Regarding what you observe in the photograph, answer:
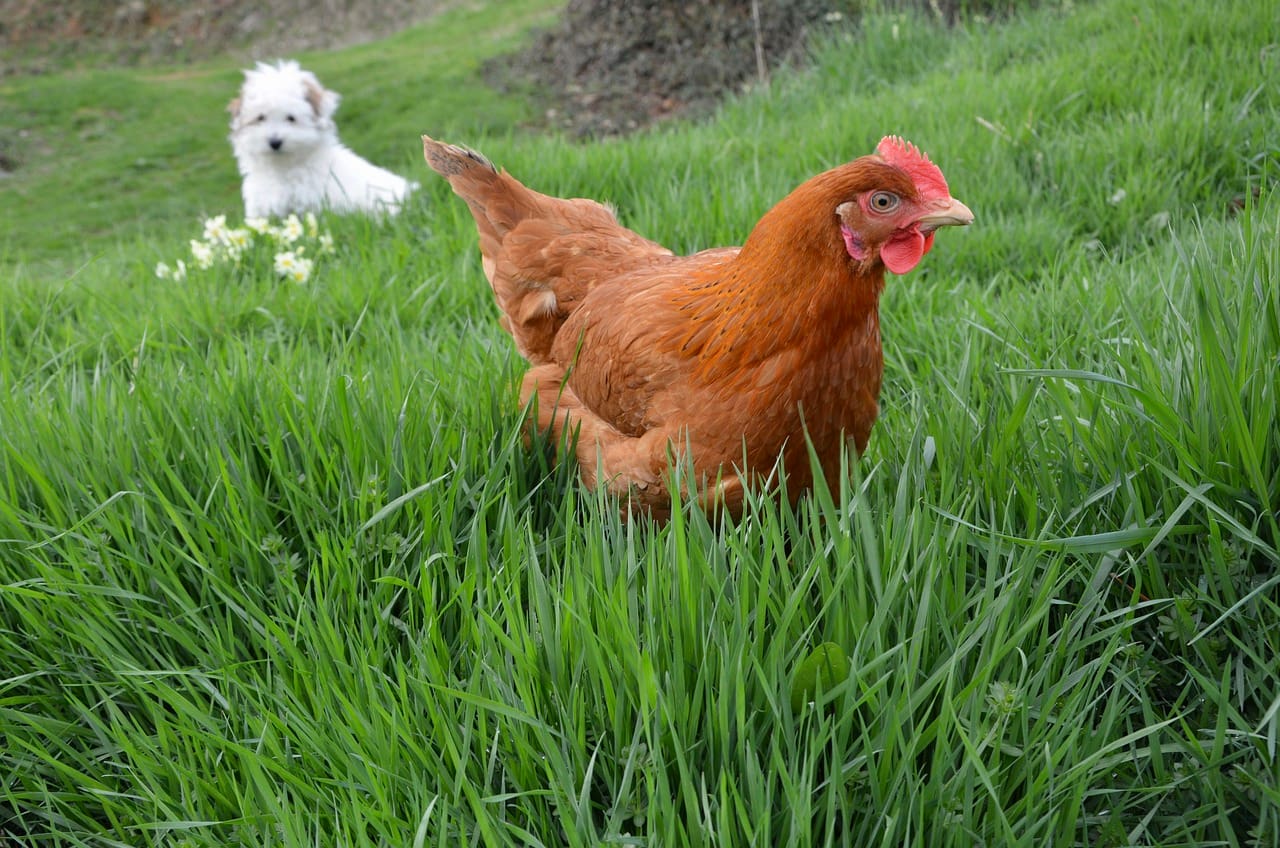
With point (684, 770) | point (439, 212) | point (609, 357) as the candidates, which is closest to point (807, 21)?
point (439, 212)

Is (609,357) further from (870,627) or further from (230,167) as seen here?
(230,167)

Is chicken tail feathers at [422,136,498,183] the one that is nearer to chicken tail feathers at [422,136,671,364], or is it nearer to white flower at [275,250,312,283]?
chicken tail feathers at [422,136,671,364]

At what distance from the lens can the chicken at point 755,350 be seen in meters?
2.01

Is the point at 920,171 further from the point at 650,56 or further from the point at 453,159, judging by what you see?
the point at 650,56

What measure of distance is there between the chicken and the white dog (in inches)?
150

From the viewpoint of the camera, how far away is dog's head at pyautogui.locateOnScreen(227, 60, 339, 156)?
19.3 ft

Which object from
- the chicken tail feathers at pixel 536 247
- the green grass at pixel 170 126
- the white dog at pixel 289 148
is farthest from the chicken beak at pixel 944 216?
the white dog at pixel 289 148

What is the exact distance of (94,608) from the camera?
1997 millimetres

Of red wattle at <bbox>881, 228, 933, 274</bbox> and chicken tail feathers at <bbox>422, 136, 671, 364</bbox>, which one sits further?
chicken tail feathers at <bbox>422, 136, 671, 364</bbox>

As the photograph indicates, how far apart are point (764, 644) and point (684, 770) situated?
34 cm

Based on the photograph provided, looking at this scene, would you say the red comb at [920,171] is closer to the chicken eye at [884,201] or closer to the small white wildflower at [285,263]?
the chicken eye at [884,201]

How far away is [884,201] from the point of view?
1995 mm

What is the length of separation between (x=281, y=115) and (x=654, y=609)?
5.34 metres

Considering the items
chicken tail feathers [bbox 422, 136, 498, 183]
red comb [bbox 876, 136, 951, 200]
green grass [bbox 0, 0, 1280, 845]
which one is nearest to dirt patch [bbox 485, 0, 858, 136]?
chicken tail feathers [bbox 422, 136, 498, 183]
